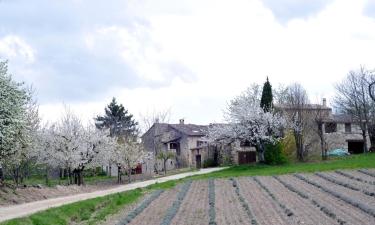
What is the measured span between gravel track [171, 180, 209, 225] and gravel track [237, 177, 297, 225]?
A: 1.68 meters

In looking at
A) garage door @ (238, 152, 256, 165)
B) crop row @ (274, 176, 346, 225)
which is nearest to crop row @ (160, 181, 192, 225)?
crop row @ (274, 176, 346, 225)

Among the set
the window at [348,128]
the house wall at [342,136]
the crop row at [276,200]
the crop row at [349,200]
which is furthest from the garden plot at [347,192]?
the window at [348,128]

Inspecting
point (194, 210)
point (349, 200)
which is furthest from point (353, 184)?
point (194, 210)

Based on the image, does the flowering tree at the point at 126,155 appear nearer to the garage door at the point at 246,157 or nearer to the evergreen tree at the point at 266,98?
the evergreen tree at the point at 266,98

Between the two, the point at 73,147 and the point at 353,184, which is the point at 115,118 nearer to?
the point at 73,147

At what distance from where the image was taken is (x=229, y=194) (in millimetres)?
23969

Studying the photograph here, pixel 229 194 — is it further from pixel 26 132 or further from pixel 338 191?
pixel 26 132

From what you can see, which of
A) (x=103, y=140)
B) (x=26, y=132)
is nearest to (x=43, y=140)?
(x=103, y=140)

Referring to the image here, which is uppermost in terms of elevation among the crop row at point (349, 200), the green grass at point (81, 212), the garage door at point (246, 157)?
the garage door at point (246, 157)

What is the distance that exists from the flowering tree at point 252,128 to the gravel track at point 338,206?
20441 mm

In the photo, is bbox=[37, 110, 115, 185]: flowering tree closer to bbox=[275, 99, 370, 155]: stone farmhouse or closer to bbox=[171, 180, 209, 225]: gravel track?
bbox=[171, 180, 209, 225]: gravel track

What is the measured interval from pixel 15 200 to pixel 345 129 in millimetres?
51132

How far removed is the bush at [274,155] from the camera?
1790 inches

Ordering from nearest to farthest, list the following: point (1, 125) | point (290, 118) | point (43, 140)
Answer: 1. point (1, 125)
2. point (43, 140)
3. point (290, 118)
